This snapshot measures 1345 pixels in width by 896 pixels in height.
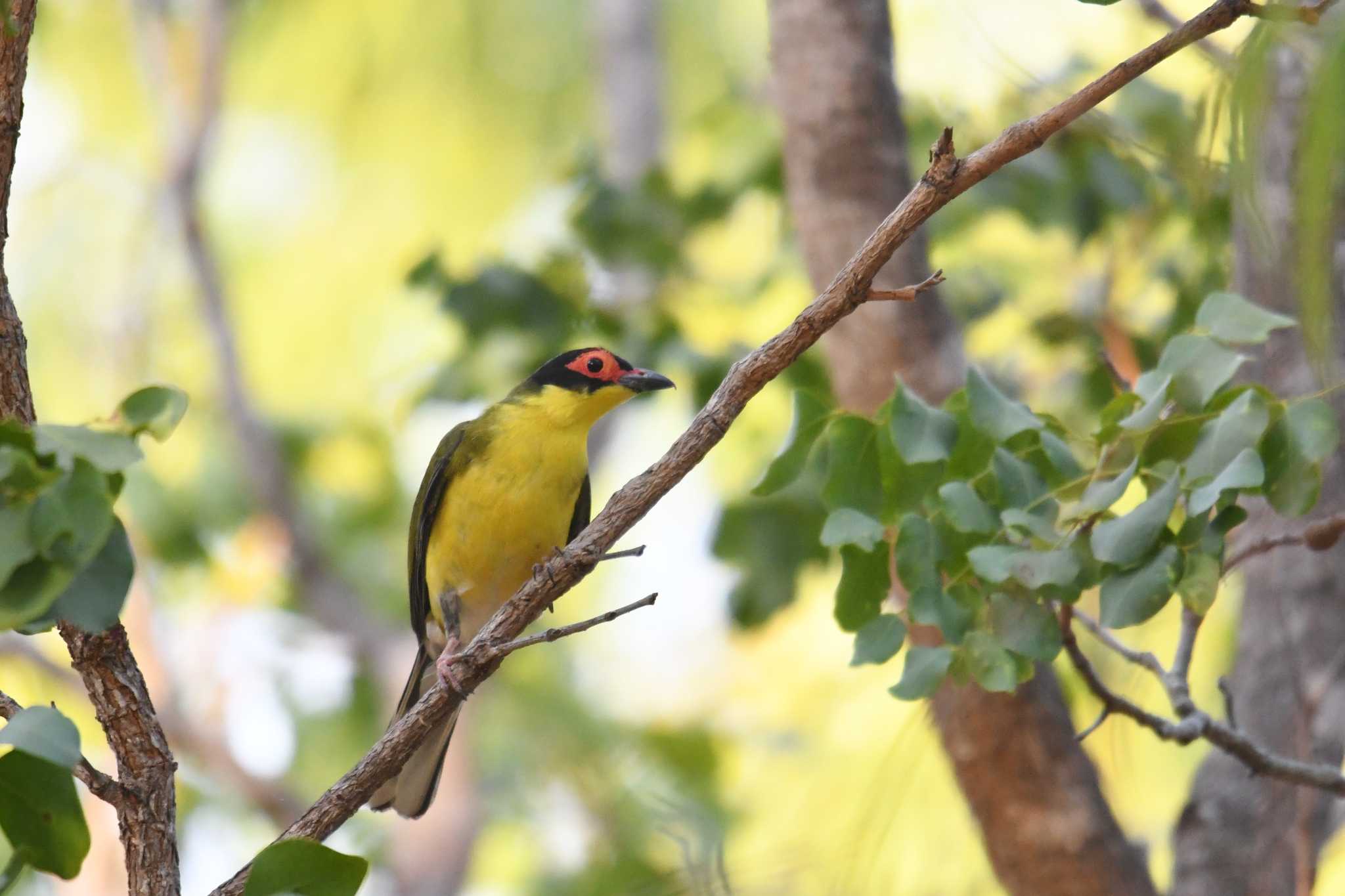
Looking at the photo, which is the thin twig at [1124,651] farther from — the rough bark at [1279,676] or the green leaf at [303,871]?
the green leaf at [303,871]

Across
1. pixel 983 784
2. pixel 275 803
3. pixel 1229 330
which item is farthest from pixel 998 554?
pixel 275 803

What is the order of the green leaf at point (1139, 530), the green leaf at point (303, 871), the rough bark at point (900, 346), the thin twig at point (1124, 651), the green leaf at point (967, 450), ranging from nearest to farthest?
1. the green leaf at point (303, 871)
2. the green leaf at point (1139, 530)
3. the green leaf at point (967, 450)
4. the thin twig at point (1124, 651)
5. the rough bark at point (900, 346)

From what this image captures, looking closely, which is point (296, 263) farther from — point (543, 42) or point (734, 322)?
point (734, 322)

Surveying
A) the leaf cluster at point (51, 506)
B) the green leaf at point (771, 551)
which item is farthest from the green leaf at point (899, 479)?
the green leaf at point (771, 551)

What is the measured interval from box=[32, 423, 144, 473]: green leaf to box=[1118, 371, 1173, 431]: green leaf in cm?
163

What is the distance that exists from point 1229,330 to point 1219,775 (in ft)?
5.21

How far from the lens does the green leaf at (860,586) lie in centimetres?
279

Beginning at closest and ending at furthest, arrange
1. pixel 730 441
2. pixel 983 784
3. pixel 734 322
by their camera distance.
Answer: pixel 983 784 → pixel 734 322 → pixel 730 441

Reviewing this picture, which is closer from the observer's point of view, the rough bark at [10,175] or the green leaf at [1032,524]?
the rough bark at [10,175]

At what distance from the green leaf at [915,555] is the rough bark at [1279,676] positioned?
3.86 ft

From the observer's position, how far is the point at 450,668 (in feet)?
10.5

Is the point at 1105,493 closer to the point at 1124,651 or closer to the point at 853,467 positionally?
the point at 853,467

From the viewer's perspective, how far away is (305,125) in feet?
44.3

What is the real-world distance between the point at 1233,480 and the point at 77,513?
1.71 metres
